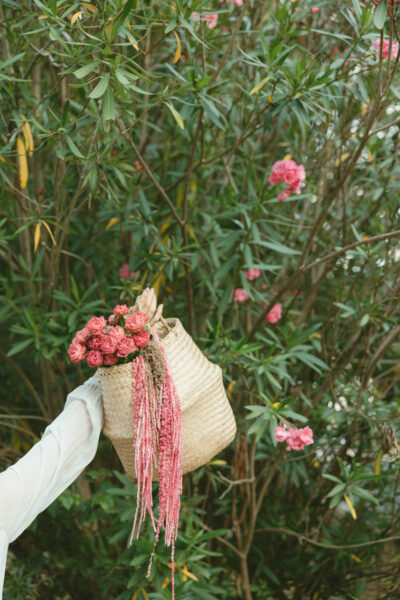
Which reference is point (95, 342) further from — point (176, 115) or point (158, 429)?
point (176, 115)

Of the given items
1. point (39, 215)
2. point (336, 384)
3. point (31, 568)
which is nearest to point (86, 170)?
point (39, 215)

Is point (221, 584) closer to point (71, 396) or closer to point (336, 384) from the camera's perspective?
point (336, 384)

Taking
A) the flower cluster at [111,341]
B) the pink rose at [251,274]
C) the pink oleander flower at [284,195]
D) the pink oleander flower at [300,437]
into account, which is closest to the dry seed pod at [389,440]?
the pink oleander flower at [300,437]

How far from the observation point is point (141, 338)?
1373mm

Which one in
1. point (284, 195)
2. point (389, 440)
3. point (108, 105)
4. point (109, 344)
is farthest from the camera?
point (284, 195)

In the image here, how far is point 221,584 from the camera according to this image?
274 centimetres

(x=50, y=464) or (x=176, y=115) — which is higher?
(x=176, y=115)

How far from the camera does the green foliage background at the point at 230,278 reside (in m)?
2.18

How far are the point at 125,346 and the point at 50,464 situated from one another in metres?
0.30

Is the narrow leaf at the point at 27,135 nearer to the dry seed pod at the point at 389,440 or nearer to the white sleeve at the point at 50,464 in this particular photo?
the white sleeve at the point at 50,464

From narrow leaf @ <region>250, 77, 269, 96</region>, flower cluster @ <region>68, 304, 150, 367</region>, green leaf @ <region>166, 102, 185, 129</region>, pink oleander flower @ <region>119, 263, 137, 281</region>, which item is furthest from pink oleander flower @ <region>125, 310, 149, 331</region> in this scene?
pink oleander flower @ <region>119, 263, 137, 281</region>

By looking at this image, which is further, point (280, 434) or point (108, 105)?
point (280, 434)

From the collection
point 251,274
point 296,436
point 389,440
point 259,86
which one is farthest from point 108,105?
point 389,440

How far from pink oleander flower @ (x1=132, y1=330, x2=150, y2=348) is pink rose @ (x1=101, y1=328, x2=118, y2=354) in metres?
0.05
